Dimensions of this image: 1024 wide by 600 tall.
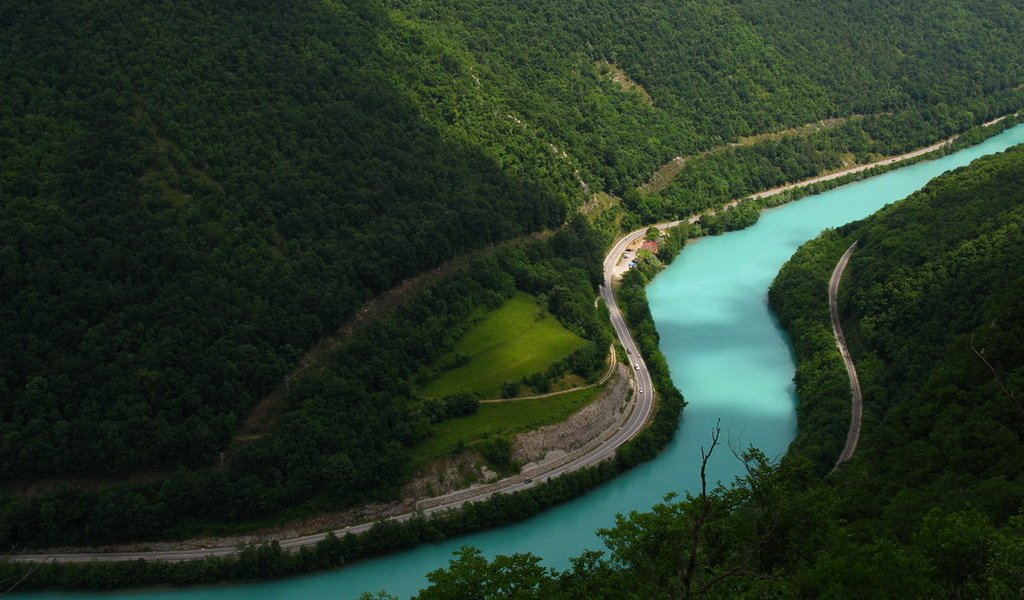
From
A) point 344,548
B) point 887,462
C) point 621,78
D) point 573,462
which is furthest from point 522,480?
point 621,78

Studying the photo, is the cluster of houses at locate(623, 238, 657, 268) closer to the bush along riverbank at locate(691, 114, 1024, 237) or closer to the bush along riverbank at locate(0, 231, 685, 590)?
the bush along riverbank at locate(691, 114, 1024, 237)

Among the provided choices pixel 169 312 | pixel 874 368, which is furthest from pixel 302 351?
pixel 874 368

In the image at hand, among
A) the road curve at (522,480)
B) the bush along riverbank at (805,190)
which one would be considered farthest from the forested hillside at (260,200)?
the bush along riverbank at (805,190)

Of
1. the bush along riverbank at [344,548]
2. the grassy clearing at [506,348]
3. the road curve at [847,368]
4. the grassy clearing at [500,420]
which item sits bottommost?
the bush along riverbank at [344,548]

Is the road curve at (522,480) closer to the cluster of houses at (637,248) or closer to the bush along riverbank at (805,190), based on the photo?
the cluster of houses at (637,248)

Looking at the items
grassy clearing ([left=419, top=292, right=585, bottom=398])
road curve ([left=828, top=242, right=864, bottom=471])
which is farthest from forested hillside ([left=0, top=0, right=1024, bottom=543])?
road curve ([left=828, top=242, right=864, bottom=471])

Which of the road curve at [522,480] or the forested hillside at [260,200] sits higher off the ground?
the forested hillside at [260,200]
